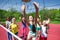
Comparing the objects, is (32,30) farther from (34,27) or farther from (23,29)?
(23,29)

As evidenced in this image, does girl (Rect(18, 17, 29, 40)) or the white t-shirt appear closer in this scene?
the white t-shirt

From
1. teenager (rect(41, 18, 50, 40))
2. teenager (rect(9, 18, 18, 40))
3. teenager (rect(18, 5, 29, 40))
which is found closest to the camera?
teenager (rect(41, 18, 50, 40))

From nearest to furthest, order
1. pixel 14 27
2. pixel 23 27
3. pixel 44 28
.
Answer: pixel 44 28 < pixel 23 27 < pixel 14 27

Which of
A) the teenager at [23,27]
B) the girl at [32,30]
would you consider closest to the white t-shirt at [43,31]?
the girl at [32,30]

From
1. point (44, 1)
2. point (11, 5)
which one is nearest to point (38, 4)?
point (44, 1)

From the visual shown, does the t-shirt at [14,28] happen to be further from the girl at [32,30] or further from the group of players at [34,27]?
the girl at [32,30]

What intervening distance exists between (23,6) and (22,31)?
1.39 feet

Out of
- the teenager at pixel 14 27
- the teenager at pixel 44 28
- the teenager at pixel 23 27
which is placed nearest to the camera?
the teenager at pixel 44 28

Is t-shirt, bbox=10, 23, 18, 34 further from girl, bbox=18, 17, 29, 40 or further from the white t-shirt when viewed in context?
Answer: the white t-shirt

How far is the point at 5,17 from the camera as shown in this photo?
425cm

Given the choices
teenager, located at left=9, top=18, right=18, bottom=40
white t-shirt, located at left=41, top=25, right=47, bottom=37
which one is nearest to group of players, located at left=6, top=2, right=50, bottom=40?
white t-shirt, located at left=41, top=25, right=47, bottom=37

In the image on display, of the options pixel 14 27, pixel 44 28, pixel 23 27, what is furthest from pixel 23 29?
pixel 44 28

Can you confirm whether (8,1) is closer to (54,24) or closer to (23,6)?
(23,6)

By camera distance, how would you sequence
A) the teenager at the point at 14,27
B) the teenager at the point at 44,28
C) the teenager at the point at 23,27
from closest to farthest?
the teenager at the point at 44,28 < the teenager at the point at 23,27 < the teenager at the point at 14,27
